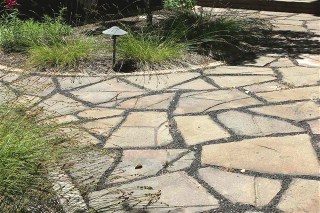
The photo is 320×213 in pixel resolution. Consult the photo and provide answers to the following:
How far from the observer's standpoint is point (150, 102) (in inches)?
210

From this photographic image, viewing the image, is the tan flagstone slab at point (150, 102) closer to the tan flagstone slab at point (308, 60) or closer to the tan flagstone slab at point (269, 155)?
the tan flagstone slab at point (269, 155)

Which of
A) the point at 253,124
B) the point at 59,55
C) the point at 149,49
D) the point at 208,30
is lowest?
the point at 253,124

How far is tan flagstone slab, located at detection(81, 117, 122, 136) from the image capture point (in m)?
4.59

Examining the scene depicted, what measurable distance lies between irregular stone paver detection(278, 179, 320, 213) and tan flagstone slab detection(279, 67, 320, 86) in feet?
7.69

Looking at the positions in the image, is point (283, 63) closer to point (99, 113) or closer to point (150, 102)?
point (150, 102)

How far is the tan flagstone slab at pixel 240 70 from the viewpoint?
248 inches

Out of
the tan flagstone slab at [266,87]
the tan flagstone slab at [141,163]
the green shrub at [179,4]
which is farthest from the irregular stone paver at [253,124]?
the green shrub at [179,4]

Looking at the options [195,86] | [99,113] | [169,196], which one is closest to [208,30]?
[195,86]

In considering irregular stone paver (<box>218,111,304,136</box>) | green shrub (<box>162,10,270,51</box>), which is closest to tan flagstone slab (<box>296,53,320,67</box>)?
green shrub (<box>162,10,270,51</box>)

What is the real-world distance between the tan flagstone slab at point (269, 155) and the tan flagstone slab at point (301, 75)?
1.61 m

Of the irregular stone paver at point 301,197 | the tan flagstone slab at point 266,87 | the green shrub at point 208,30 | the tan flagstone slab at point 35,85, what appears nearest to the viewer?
the irregular stone paver at point 301,197

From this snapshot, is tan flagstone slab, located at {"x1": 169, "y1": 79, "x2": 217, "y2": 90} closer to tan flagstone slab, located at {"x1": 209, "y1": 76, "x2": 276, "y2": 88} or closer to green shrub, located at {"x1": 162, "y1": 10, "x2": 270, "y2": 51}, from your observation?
tan flagstone slab, located at {"x1": 209, "y1": 76, "x2": 276, "y2": 88}

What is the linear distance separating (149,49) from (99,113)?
1720 millimetres

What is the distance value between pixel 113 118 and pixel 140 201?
1.69 metres
